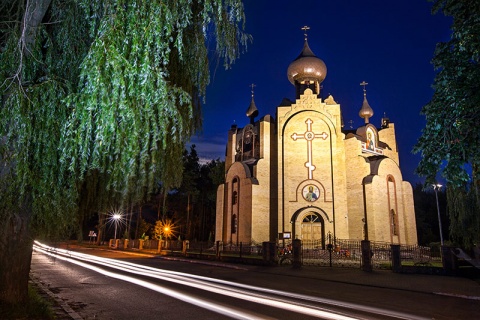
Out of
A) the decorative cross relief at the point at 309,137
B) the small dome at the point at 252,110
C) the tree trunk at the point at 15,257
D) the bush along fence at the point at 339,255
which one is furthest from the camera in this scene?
the small dome at the point at 252,110

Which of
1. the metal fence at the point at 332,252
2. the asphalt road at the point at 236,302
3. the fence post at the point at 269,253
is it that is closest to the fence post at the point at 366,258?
the metal fence at the point at 332,252

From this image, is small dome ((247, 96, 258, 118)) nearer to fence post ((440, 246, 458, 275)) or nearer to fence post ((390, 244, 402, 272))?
fence post ((390, 244, 402, 272))

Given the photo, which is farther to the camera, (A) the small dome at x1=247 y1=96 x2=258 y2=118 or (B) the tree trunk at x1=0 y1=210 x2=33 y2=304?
(A) the small dome at x1=247 y1=96 x2=258 y2=118

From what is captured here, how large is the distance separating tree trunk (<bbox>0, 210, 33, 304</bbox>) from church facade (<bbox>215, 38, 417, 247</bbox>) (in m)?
23.2

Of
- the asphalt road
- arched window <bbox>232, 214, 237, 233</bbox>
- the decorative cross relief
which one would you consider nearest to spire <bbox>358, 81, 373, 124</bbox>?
the decorative cross relief

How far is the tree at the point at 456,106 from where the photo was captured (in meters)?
6.16

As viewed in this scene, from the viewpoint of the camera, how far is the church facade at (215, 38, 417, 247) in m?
29.8

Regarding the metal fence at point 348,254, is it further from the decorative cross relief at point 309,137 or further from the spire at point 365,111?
the spire at point 365,111

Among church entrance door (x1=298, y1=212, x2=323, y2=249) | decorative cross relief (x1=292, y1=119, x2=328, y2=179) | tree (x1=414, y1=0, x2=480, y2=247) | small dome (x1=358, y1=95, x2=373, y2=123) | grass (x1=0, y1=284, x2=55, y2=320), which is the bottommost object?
grass (x1=0, y1=284, x2=55, y2=320)

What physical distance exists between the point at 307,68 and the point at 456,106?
30.3m

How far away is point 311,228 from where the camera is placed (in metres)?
30.2

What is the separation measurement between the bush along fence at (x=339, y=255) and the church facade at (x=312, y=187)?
221 centimetres

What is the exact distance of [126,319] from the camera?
695cm

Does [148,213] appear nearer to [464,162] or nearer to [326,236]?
[326,236]
